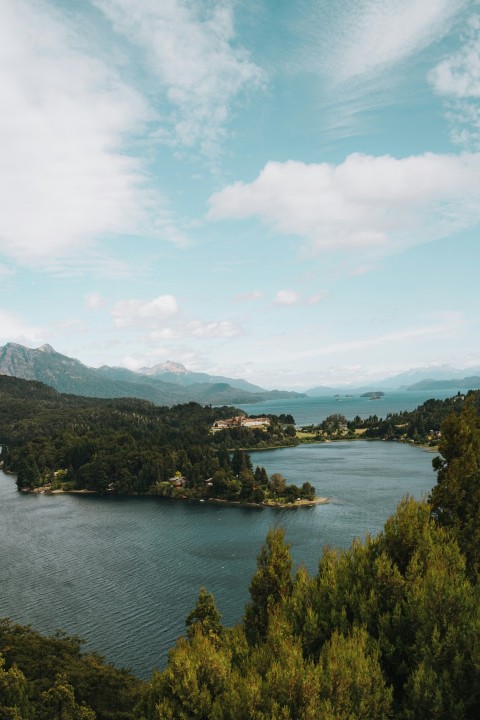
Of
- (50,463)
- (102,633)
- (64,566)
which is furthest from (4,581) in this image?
(50,463)

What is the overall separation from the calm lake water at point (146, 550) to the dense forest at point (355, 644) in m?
22.5

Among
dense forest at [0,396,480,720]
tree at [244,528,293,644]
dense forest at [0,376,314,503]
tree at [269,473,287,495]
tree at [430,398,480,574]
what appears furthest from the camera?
dense forest at [0,376,314,503]

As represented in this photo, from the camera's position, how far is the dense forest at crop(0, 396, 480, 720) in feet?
54.3

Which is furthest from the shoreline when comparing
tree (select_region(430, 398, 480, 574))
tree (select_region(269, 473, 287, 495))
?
tree (select_region(430, 398, 480, 574))

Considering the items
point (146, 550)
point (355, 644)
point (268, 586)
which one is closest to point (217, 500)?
point (146, 550)

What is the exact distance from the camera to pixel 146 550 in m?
78.0

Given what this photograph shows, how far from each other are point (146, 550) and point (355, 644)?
216ft

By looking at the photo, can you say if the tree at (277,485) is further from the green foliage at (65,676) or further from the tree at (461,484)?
the tree at (461,484)

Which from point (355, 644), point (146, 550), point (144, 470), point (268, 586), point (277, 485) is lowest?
point (146, 550)

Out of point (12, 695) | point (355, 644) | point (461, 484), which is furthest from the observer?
point (461, 484)

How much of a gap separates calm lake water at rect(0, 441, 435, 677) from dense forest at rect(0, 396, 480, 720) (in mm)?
22514

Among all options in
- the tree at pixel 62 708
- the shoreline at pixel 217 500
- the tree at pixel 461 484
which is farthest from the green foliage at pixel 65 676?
the shoreline at pixel 217 500

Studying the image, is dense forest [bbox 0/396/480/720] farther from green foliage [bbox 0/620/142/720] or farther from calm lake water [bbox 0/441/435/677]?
calm lake water [bbox 0/441/435/677]

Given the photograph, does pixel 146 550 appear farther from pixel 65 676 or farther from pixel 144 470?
pixel 144 470
